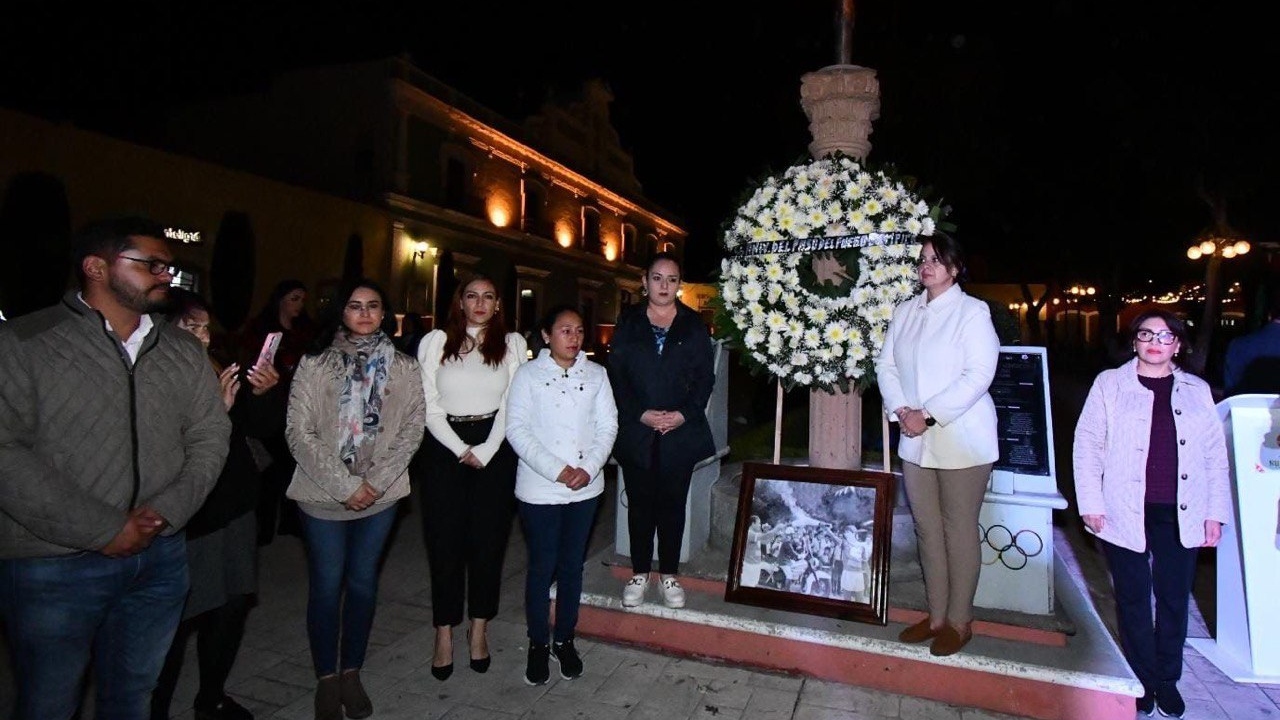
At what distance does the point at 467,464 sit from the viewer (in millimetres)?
3742

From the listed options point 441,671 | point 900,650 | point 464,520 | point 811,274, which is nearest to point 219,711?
point 441,671

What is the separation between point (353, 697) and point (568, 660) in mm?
1068

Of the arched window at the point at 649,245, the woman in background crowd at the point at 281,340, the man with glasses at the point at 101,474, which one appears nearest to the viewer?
the man with glasses at the point at 101,474

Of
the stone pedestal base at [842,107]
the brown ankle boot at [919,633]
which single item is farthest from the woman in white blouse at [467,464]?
the stone pedestal base at [842,107]

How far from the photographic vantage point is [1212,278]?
16719 mm

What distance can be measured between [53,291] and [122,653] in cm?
1153

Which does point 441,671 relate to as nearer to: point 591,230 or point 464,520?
point 464,520

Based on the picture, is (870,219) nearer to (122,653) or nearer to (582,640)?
(582,640)

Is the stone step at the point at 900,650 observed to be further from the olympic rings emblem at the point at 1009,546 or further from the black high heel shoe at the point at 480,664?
the black high heel shoe at the point at 480,664

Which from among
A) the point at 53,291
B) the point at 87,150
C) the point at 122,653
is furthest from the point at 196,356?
the point at 87,150

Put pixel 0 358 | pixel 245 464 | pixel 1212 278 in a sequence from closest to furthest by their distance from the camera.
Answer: pixel 0 358
pixel 245 464
pixel 1212 278

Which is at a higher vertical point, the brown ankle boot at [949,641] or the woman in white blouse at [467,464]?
the woman in white blouse at [467,464]

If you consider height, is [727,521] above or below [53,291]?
below

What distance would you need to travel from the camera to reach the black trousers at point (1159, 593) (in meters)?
3.52
